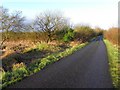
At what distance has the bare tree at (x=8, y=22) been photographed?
2552 cm

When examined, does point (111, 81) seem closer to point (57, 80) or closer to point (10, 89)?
point (57, 80)

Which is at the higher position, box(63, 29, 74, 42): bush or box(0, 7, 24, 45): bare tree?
box(0, 7, 24, 45): bare tree

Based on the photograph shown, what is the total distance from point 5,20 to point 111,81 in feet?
56.3

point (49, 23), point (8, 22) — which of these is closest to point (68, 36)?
point (49, 23)

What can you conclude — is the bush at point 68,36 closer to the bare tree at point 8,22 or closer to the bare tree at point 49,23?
the bare tree at point 49,23

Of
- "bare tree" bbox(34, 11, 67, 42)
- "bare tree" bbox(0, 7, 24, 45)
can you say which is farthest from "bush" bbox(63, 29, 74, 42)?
"bare tree" bbox(0, 7, 24, 45)

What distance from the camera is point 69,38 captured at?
51719 mm

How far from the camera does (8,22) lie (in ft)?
85.4

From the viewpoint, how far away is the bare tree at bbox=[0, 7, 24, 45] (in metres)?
25.5

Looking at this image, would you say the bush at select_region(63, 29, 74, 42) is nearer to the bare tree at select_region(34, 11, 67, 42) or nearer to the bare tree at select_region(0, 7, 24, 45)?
the bare tree at select_region(34, 11, 67, 42)

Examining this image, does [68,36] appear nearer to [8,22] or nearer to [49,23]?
[49,23]

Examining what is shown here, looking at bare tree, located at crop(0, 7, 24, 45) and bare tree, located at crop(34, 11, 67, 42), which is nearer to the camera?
bare tree, located at crop(0, 7, 24, 45)

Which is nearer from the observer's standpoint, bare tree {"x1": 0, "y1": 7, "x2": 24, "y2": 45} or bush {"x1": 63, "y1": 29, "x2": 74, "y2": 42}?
bare tree {"x1": 0, "y1": 7, "x2": 24, "y2": 45}

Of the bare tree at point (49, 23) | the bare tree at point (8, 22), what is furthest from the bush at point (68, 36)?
the bare tree at point (8, 22)
